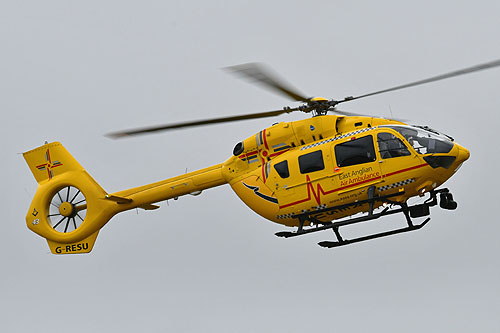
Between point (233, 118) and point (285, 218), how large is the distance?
9.62ft

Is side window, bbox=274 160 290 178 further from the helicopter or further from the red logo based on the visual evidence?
the red logo

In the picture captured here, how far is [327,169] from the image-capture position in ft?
60.8

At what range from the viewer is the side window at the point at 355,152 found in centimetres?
1812

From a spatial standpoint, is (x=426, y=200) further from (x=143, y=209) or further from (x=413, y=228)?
(x=143, y=209)

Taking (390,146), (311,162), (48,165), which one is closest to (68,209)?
(48,165)

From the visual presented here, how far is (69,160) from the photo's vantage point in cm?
2317

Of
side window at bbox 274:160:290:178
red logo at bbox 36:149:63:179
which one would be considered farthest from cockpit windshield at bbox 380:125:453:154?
red logo at bbox 36:149:63:179

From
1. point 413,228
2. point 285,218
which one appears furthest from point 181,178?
point 413,228

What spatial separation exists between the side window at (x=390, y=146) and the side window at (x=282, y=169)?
7.83ft

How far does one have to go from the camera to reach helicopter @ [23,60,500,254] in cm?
1778

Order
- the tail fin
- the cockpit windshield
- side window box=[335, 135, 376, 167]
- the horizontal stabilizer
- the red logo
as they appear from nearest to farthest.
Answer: the cockpit windshield < side window box=[335, 135, 376, 167] < the horizontal stabilizer < the tail fin < the red logo

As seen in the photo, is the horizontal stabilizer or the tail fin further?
the tail fin

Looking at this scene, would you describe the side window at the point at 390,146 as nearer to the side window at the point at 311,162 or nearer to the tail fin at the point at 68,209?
the side window at the point at 311,162

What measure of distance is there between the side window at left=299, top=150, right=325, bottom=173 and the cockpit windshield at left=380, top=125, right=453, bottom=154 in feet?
6.29
